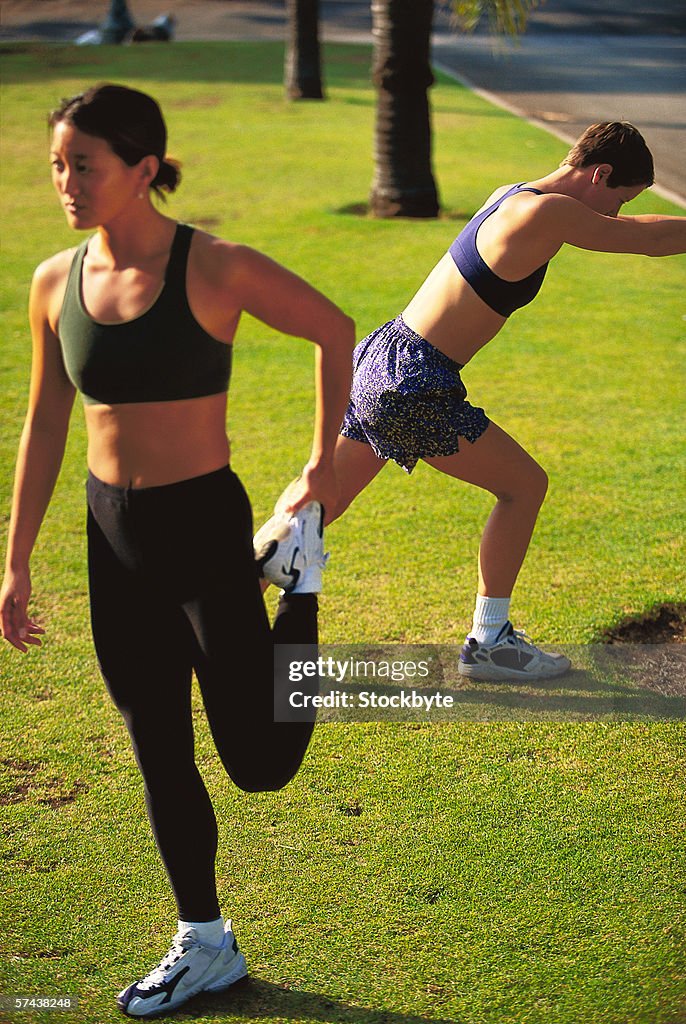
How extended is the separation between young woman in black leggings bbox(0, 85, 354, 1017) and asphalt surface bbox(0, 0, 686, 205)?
12.4 meters

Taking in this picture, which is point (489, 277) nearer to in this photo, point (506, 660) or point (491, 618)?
point (491, 618)

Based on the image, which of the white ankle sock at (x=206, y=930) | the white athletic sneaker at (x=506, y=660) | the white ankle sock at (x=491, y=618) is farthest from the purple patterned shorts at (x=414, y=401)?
the white ankle sock at (x=206, y=930)

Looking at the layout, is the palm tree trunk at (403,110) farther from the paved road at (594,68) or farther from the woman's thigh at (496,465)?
the woman's thigh at (496,465)

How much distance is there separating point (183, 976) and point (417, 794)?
111 cm

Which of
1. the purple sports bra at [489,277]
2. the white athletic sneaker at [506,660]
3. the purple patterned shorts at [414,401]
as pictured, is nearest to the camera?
the purple sports bra at [489,277]

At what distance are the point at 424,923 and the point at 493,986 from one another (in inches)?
11.3

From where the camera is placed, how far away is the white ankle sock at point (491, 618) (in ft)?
15.0

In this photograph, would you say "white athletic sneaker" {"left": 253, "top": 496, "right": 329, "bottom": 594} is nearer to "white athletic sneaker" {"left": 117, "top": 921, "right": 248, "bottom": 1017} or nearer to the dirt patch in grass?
"white athletic sneaker" {"left": 117, "top": 921, "right": 248, "bottom": 1017}

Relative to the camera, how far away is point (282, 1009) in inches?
118

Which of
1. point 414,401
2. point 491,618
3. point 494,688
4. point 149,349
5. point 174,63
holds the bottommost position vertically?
point 494,688

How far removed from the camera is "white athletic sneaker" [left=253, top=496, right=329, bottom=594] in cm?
324

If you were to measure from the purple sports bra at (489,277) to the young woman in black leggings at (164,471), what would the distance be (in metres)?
1.28

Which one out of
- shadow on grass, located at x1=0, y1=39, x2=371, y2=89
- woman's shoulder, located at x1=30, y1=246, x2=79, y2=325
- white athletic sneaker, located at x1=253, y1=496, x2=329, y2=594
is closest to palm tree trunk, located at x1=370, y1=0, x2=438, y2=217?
white athletic sneaker, located at x1=253, y1=496, x2=329, y2=594

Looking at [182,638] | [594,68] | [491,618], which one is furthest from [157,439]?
[594,68]
